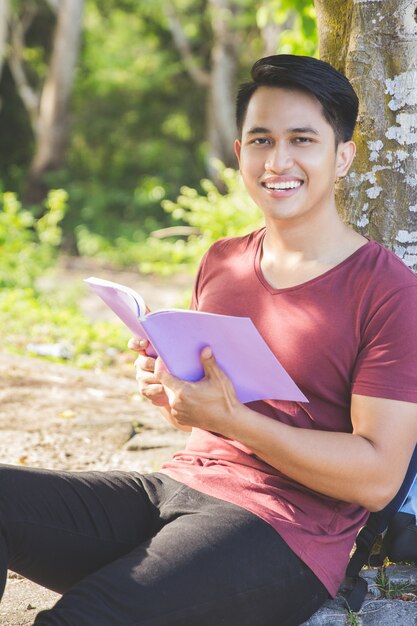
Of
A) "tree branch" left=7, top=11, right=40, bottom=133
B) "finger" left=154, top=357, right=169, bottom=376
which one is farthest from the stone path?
"tree branch" left=7, top=11, right=40, bottom=133

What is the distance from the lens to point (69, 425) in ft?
14.8

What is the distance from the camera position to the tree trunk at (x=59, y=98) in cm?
1438

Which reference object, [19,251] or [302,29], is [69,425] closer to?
[302,29]

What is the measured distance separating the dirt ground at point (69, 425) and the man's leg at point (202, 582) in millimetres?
745

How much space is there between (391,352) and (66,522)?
35.7 inches

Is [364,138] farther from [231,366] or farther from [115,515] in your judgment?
[115,515]

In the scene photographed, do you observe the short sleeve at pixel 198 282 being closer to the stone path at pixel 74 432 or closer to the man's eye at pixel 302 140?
the man's eye at pixel 302 140

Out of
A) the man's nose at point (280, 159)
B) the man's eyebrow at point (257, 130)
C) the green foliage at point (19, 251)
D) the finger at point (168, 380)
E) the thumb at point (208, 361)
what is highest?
the man's eyebrow at point (257, 130)

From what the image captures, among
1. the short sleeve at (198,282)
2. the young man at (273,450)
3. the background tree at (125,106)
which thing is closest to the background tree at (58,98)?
the background tree at (125,106)

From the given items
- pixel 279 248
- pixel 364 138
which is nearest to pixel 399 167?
pixel 364 138

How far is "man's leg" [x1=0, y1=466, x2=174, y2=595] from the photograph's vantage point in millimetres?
2328

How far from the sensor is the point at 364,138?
3.02 meters

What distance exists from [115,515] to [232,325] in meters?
0.64

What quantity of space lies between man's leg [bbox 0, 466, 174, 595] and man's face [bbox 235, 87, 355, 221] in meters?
0.83
